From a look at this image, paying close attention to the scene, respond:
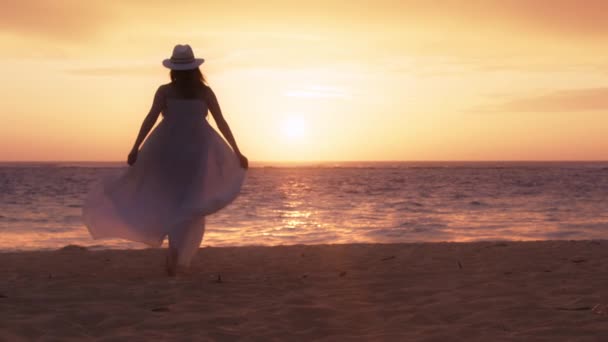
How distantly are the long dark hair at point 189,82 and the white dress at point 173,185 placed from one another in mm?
72

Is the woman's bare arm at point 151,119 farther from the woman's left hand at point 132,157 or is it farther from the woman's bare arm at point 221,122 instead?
the woman's bare arm at point 221,122

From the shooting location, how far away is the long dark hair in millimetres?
6180

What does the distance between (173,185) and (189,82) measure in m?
0.93

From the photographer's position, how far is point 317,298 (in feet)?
17.1

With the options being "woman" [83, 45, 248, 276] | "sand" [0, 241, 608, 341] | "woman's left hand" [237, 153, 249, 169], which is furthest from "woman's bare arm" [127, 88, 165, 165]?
"sand" [0, 241, 608, 341]

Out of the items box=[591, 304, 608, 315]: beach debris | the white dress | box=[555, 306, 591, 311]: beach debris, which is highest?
the white dress

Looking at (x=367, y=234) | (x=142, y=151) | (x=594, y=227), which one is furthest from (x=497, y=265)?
(x=594, y=227)

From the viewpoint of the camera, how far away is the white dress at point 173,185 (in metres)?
6.24

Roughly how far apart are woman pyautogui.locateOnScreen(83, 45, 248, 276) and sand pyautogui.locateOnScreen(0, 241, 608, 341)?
447mm

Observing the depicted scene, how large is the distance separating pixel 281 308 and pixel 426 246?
14.8ft

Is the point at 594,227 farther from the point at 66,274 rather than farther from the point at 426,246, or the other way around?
the point at 66,274

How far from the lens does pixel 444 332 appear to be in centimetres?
412

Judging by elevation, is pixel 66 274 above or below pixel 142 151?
below

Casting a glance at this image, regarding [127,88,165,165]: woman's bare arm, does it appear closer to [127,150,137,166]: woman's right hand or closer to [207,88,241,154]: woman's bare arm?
[127,150,137,166]: woman's right hand
